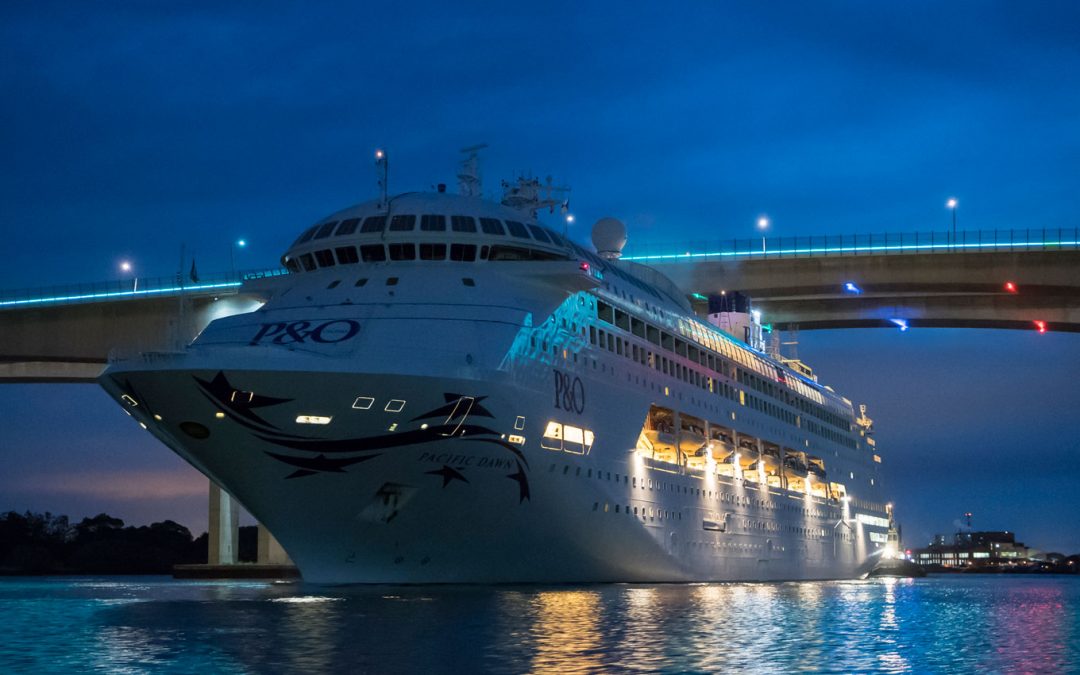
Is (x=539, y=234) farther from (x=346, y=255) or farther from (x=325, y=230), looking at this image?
(x=325, y=230)

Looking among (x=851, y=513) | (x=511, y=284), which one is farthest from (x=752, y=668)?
(x=851, y=513)

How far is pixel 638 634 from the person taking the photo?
1870 cm

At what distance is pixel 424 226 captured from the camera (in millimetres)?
33125

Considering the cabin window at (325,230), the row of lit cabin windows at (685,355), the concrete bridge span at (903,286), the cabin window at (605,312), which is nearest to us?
the cabin window at (325,230)

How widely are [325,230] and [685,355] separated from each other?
14301 millimetres

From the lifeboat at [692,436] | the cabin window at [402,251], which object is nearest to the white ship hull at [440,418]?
the cabin window at [402,251]

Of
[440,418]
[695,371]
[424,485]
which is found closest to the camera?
[440,418]

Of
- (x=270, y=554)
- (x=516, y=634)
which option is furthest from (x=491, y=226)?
(x=270, y=554)

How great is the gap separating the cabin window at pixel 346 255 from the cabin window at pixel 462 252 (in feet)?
8.67

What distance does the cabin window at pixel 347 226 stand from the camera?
1326 inches

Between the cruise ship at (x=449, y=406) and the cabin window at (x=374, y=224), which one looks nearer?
the cruise ship at (x=449, y=406)

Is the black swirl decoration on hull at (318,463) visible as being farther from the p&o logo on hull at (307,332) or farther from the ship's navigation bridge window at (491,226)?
Answer: the ship's navigation bridge window at (491,226)

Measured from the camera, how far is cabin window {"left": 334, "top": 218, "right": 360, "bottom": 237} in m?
33.7

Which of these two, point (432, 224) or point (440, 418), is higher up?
point (432, 224)
